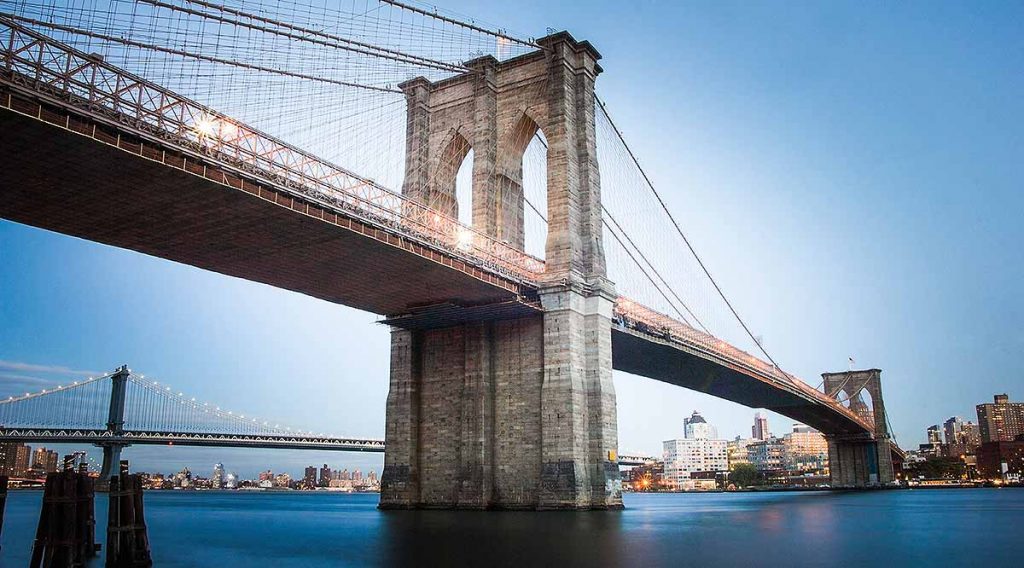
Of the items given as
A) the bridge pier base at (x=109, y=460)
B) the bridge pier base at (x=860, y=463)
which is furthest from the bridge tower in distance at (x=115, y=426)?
the bridge pier base at (x=860, y=463)

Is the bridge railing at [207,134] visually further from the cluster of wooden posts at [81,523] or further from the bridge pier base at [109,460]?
the bridge pier base at [109,460]

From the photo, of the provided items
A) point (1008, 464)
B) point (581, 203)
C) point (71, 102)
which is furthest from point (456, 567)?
point (1008, 464)

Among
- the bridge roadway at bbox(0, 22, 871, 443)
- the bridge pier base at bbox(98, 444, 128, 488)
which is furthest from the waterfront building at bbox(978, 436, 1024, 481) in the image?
the bridge pier base at bbox(98, 444, 128, 488)

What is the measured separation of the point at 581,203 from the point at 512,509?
15.2m

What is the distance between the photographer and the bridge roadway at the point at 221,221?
22750 mm

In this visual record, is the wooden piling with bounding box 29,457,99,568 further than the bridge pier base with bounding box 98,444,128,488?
No

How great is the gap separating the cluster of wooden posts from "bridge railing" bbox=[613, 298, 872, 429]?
2867 centimetres

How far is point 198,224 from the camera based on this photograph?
29094mm

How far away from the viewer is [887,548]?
72.9 feet

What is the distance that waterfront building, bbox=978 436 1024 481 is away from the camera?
15150 cm

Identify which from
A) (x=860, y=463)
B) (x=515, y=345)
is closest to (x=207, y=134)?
(x=515, y=345)

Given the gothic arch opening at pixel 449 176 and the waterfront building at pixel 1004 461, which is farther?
the waterfront building at pixel 1004 461

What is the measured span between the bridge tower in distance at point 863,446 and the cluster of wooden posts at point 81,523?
9958cm

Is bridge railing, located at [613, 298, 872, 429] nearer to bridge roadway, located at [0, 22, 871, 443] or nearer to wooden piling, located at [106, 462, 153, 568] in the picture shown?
bridge roadway, located at [0, 22, 871, 443]
